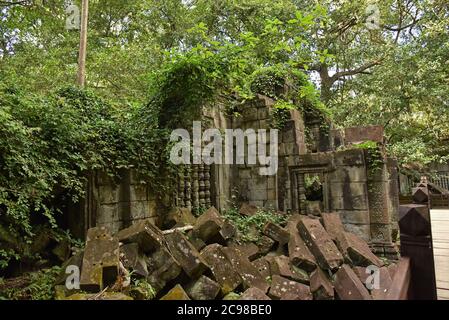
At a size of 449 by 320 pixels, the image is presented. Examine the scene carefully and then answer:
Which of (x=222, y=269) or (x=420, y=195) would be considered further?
(x=222, y=269)

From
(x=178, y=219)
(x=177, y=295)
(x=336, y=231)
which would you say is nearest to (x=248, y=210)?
(x=336, y=231)

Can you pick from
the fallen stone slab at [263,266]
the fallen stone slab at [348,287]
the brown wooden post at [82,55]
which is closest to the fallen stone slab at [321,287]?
the fallen stone slab at [348,287]

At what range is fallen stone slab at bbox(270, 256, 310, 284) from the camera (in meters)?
4.71

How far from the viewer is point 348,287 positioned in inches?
173

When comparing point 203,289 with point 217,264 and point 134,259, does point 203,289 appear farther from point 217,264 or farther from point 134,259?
point 134,259

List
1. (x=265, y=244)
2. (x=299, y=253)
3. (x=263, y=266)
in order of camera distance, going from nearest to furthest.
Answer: (x=263, y=266) → (x=299, y=253) → (x=265, y=244)

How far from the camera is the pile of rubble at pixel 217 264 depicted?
3566 millimetres

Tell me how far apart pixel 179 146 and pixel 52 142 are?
242 centimetres

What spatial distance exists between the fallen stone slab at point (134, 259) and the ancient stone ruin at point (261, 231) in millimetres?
14

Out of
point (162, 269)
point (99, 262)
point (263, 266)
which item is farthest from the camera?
point (263, 266)

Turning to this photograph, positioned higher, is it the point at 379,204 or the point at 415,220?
the point at 415,220

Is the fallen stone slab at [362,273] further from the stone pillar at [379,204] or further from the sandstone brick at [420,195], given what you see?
the sandstone brick at [420,195]

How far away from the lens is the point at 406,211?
6.44ft

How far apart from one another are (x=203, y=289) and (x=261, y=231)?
266 centimetres
